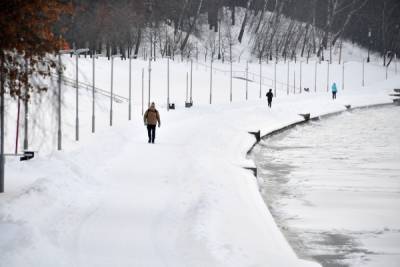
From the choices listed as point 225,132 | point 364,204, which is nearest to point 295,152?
point 225,132

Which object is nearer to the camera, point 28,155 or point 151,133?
point 28,155

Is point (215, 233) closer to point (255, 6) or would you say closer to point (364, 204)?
point (364, 204)

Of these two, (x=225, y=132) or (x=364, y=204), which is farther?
(x=225, y=132)

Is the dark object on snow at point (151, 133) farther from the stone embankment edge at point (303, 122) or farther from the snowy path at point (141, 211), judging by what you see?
the stone embankment edge at point (303, 122)

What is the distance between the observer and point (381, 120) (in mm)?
59562

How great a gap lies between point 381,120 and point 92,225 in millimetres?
44495

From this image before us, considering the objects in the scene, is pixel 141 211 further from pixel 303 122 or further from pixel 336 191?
pixel 303 122

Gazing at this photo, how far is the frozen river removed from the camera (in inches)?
773

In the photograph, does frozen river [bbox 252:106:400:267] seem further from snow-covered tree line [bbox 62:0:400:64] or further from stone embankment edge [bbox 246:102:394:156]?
snow-covered tree line [bbox 62:0:400:64]

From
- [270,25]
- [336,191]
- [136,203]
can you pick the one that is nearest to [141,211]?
[136,203]

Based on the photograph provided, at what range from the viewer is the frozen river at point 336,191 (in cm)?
1964

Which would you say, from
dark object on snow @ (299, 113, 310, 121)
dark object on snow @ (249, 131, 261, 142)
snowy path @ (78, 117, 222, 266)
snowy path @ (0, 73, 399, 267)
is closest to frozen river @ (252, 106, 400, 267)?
dark object on snow @ (249, 131, 261, 142)

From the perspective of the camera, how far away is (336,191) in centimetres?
2803

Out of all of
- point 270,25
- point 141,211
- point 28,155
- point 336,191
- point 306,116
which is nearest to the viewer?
point 141,211
